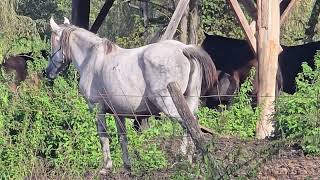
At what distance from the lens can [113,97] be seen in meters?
10.7

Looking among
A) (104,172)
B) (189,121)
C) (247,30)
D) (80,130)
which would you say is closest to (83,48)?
(80,130)

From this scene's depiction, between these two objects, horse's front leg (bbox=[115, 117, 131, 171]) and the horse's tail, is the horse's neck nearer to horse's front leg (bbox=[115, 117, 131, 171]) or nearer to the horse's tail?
horse's front leg (bbox=[115, 117, 131, 171])

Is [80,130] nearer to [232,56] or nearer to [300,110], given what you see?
[300,110]

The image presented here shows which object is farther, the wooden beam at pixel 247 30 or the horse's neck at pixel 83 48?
the wooden beam at pixel 247 30

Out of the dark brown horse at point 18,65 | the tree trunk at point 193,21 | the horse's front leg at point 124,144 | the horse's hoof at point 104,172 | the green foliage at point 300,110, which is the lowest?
the horse's hoof at point 104,172

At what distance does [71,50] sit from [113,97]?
1.04 meters

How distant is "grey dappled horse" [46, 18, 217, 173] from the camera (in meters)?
→ 10.5

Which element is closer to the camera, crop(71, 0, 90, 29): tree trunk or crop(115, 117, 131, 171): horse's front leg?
crop(115, 117, 131, 171): horse's front leg

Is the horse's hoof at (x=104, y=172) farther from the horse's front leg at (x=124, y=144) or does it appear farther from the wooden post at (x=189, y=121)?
the wooden post at (x=189, y=121)

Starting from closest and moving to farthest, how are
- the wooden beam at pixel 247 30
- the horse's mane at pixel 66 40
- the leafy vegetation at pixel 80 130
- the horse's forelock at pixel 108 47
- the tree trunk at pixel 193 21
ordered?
the leafy vegetation at pixel 80 130
the horse's forelock at pixel 108 47
the horse's mane at pixel 66 40
the wooden beam at pixel 247 30
the tree trunk at pixel 193 21

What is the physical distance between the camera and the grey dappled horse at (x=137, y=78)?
34.4 feet

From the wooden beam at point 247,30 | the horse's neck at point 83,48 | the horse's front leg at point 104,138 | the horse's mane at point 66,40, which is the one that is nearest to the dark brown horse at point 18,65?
the wooden beam at point 247,30

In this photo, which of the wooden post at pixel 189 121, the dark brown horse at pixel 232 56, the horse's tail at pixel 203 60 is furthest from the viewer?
the dark brown horse at pixel 232 56

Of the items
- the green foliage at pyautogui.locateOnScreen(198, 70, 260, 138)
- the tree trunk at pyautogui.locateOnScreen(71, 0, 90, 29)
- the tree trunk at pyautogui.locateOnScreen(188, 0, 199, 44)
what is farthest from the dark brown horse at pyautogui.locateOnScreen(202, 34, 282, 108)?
the green foliage at pyautogui.locateOnScreen(198, 70, 260, 138)
